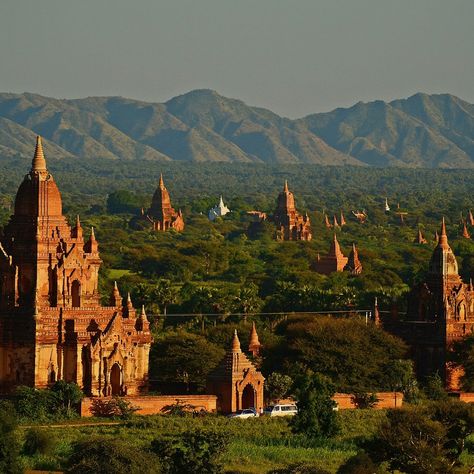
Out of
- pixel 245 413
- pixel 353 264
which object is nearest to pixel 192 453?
A: pixel 245 413

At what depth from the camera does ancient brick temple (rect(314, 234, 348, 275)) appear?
10375 centimetres

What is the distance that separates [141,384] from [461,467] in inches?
523

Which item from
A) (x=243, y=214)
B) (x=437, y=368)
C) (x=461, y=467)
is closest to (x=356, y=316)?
(x=437, y=368)

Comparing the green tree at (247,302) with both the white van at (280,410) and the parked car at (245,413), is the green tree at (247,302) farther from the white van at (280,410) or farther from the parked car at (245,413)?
the parked car at (245,413)

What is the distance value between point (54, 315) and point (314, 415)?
818 centimetres

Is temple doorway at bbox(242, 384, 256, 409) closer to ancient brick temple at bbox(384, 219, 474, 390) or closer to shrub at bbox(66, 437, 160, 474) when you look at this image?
ancient brick temple at bbox(384, 219, 474, 390)

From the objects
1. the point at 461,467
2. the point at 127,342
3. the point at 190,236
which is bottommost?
the point at 461,467

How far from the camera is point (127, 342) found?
56.3 meters

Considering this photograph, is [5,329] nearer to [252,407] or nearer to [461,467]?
[252,407]

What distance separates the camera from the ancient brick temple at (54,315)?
55.0 metres

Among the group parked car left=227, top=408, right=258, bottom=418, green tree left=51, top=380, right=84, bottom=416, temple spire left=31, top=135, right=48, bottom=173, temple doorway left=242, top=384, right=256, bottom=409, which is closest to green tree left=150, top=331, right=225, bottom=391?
temple doorway left=242, top=384, right=256, bottom=409

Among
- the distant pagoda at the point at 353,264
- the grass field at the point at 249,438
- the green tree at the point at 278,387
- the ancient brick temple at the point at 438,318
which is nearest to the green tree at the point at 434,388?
the ancient brick temple at the point at 438,318

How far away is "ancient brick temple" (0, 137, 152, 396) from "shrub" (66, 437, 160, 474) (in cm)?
1068

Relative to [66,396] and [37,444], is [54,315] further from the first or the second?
[37,444]
